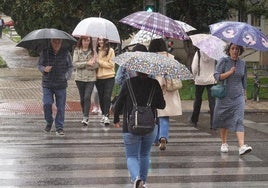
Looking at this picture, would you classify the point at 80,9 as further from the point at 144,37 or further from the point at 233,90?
the point at 233,90

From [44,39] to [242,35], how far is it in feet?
12.2

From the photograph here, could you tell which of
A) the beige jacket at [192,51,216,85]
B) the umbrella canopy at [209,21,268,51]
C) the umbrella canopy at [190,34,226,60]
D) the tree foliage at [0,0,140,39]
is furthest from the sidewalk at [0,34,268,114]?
the umbrella canopy at [209,21,268,51]

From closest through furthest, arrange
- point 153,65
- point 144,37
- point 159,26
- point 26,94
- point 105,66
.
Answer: point 153,65 < point 159,26 < point 144,37 < point 105,66 < point 26,94

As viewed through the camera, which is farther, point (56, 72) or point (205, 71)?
point (205, 71)

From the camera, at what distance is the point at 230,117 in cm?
938

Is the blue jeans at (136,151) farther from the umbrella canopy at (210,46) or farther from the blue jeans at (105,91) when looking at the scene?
the blue jeans at (105,91)

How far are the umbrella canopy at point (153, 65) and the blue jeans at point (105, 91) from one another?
5396 millimetres

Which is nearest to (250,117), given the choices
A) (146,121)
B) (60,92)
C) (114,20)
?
(60,92)

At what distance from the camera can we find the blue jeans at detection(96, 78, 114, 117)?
1205cm

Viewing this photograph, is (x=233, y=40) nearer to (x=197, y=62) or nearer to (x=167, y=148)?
(x=167, y=148)

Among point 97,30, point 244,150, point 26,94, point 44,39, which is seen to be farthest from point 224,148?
point 26,94

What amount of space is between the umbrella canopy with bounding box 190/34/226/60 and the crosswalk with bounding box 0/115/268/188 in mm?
1489

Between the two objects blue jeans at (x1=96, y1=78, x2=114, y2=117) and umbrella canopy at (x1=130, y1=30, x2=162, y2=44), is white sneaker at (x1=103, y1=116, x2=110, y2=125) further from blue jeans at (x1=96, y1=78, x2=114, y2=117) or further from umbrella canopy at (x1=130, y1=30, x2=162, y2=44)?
umbrella canopy at (x1=130, y1=30, x2=162, y2=44)

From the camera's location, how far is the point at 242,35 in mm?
8758
